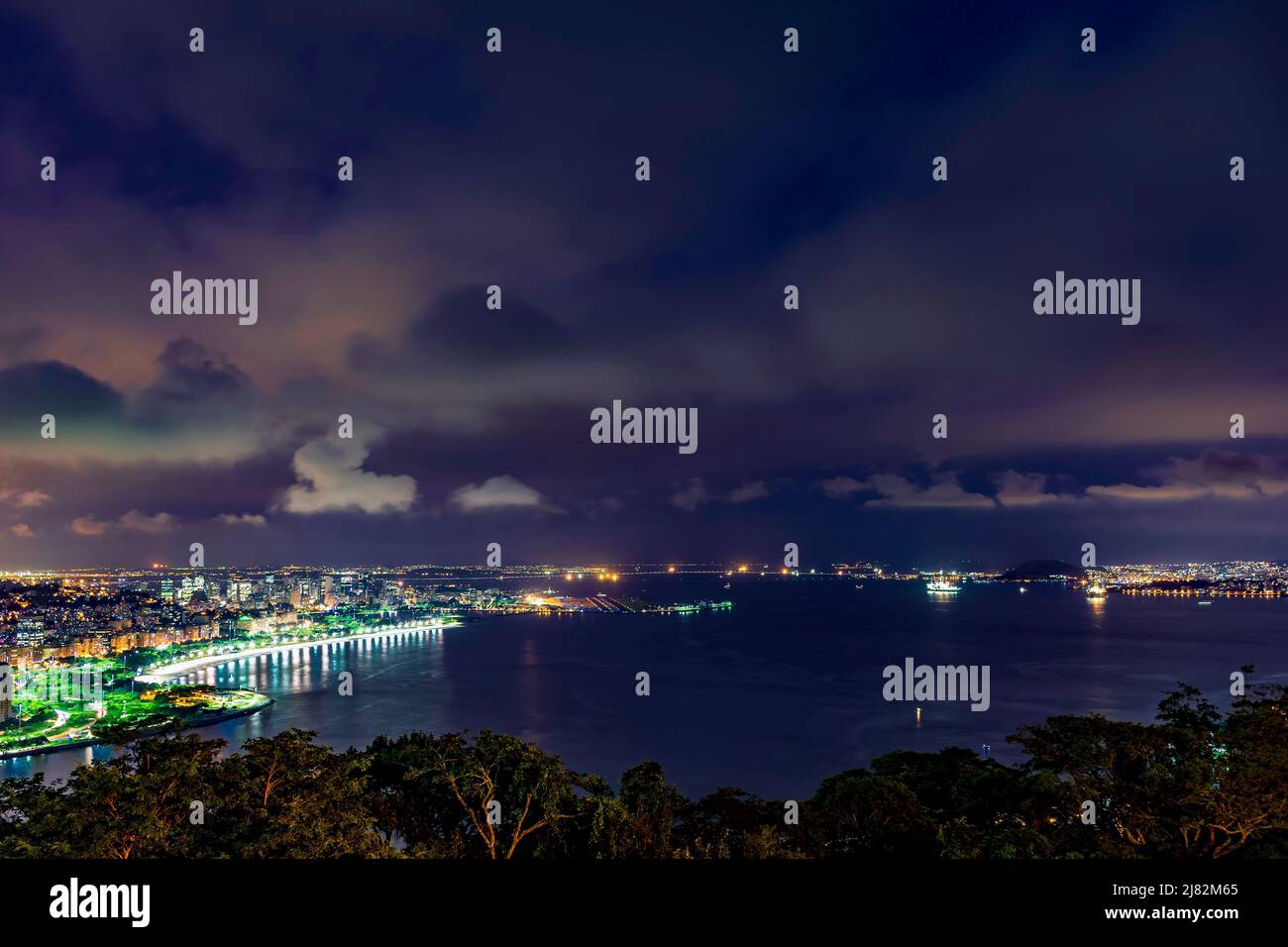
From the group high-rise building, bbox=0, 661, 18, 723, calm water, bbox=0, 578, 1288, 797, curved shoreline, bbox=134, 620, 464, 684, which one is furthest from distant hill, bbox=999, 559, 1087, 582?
high-rise building, bbox=0, 661, 18, 723

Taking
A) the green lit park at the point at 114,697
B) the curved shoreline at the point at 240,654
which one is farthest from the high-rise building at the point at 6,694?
the curved shoreline at the point at 240,654

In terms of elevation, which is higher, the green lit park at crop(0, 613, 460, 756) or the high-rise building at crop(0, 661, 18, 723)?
the high-rise building at crop(0, 661, 18, 723)

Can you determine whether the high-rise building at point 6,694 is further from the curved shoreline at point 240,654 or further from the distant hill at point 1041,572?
the distant hill at point 1041,572

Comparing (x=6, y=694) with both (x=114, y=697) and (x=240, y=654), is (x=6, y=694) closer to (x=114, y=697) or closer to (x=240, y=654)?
(x=114, y=697)

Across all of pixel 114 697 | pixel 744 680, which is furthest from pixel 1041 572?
pixel 114 697

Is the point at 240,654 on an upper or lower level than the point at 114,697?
lower

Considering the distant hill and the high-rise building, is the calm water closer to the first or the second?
the high-rise building

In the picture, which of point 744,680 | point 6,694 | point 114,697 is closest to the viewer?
point 6,694
